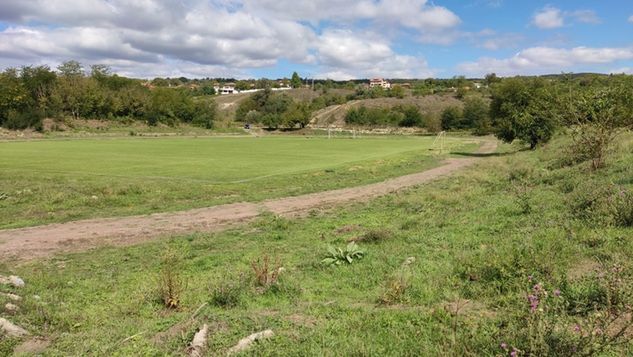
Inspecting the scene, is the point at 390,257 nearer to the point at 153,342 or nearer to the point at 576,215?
the point at 576,215

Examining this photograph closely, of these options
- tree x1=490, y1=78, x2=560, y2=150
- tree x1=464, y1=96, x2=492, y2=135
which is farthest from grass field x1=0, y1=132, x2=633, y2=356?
tree x1=464, y1=96, x2=492, y2=135

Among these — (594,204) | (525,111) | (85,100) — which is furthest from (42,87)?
(594,204)

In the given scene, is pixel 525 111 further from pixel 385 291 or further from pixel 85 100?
pixel 85 100

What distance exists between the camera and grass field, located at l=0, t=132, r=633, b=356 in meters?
5.07

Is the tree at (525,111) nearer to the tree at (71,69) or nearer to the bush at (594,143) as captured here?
the bush at (594,143)

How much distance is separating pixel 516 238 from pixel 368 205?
1020 cm

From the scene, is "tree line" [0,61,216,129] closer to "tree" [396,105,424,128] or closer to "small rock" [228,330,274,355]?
"tree" [396,105,424,128]

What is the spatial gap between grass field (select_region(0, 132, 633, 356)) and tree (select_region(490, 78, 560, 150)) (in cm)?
3121

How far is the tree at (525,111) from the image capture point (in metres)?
42.2

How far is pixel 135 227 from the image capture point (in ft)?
50.3

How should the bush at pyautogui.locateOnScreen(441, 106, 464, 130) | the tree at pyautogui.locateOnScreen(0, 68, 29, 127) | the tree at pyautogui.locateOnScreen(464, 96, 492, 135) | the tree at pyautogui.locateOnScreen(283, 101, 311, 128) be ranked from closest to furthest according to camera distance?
the tree at pyautogui.locateOnScreen(0, 68, 29, 127) < the tree at pyautogui.locateOnScreen(464, 96, 492, 135) < the tree at pyautogui.locateOnScreen(283, 101, 311, 128) < the bush at pyautogui.locateOnScreen(441, 106, 464, 130)

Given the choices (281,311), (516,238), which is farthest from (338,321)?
(516,238)

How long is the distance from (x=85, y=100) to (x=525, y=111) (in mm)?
86595

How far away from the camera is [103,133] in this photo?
86.6 metres
